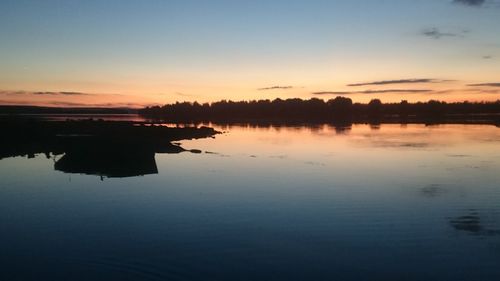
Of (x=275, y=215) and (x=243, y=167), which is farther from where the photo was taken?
(x=243, y=167)

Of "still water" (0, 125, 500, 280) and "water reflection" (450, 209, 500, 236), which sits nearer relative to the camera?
"still water" (0, 125, 500, 280)

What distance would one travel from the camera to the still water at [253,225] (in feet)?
47.0

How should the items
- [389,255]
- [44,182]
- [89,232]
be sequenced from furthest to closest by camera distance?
[44,182] < [89,232] < [389,255]

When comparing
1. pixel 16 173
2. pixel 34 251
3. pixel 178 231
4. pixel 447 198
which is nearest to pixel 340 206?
pixel 447 198

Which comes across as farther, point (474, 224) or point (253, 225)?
point (474, 224)

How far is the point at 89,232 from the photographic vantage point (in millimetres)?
18641

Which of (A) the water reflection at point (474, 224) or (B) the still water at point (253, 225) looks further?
(A) the water reflection at point (474, 224)

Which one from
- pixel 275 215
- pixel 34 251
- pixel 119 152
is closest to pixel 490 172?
pixel 275 215

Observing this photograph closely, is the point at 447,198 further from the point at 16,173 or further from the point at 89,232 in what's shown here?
the point at 16,173

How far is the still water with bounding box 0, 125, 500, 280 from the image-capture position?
14320 mm

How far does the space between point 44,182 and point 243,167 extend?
17804 millimetres

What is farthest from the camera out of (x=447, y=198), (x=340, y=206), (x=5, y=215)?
(x=447, y=198)

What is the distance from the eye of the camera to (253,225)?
19.8m

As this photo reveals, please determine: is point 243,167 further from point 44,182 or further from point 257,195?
point 44,182
